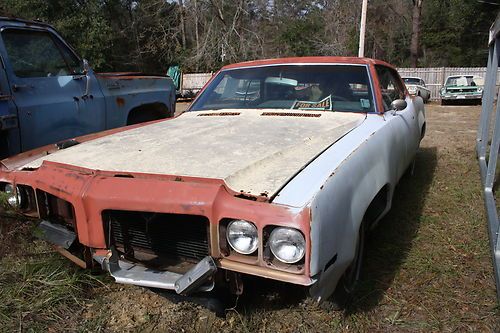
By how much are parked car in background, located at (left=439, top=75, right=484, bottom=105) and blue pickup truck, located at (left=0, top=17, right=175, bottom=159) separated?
614 inches

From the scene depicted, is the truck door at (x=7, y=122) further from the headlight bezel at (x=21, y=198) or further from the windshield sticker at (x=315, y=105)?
the windshield sticker at (x=315, y=105)

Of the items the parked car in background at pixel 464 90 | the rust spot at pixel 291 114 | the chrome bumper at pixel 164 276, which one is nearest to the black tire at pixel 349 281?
the chrome bumper at pixel 164 276

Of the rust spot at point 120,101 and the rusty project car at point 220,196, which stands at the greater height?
the rust spot at point 120,101

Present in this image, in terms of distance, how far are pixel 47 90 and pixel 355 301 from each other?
11.7ft

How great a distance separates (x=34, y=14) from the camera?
21.2m

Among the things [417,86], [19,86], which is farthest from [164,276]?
[417,86]

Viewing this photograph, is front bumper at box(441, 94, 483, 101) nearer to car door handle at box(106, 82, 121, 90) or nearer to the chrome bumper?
car door handle at box(106, 82, 121, 90)

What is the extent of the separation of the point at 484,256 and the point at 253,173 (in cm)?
213

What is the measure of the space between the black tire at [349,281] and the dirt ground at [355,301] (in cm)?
7

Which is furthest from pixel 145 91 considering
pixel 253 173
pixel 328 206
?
pixel 328 206

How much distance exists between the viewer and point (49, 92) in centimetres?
432

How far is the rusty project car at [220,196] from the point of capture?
6.15 ft

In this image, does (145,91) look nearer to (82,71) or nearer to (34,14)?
(82,71)

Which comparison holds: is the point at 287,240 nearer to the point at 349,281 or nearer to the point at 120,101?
the point at 349,281
